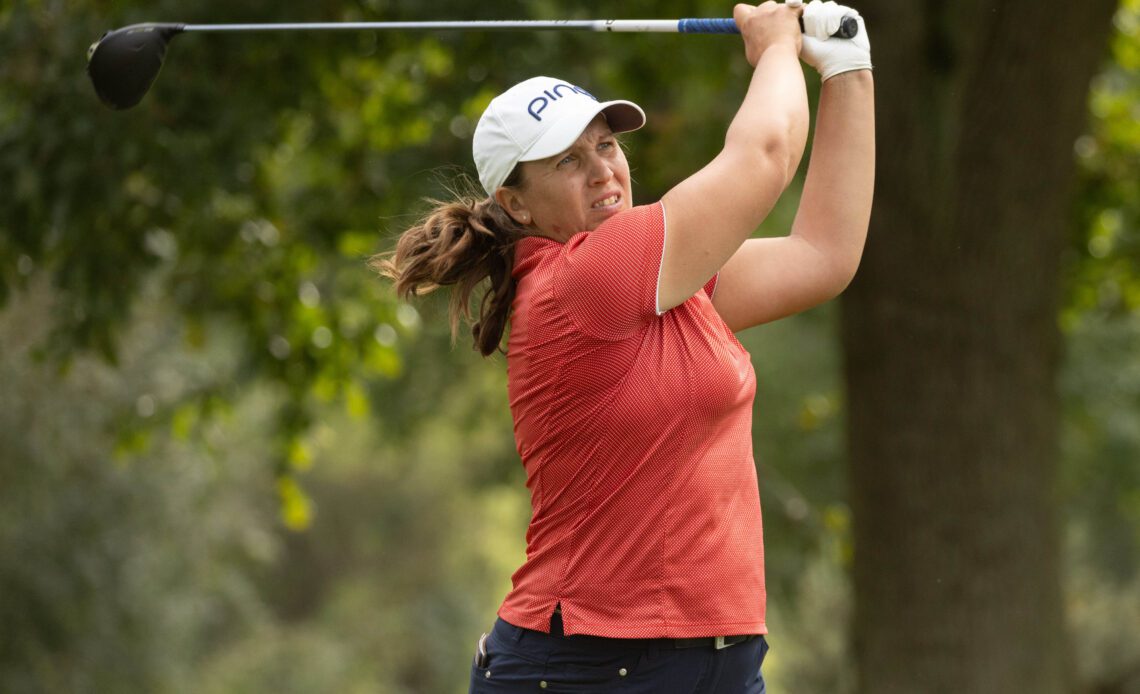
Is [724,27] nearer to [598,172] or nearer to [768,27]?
[768,27]

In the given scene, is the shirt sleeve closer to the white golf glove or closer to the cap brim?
the cap brim

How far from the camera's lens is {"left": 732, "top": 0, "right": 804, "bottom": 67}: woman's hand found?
2812 millimetres

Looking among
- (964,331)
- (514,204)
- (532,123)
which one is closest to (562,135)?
(532,123)

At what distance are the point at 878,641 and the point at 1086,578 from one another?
12394 mm

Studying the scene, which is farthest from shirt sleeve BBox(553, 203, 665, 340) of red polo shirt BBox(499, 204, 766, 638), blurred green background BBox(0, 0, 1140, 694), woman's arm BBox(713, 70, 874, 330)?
blurred green background BBox(0, 0, 1140, 694)

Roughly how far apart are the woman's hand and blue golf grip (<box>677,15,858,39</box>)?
30 mm

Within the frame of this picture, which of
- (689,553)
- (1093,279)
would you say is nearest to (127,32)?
(689,553)

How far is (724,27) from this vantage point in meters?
2.89

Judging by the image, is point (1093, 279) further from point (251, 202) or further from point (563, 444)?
point (563, 444)

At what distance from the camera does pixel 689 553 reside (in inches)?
102

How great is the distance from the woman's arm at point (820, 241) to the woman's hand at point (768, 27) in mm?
144

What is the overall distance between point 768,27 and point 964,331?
12.7ft

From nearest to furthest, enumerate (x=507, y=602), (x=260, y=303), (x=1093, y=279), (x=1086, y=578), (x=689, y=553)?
1. (x=689, y=553)
2. (x=507, y=602)
3. (x=260, y=303)
4. (x=1093, y=279)
5. (x=1086, y=578)

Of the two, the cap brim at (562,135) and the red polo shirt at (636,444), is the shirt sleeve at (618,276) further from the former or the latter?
the cap brim at (562,135)
